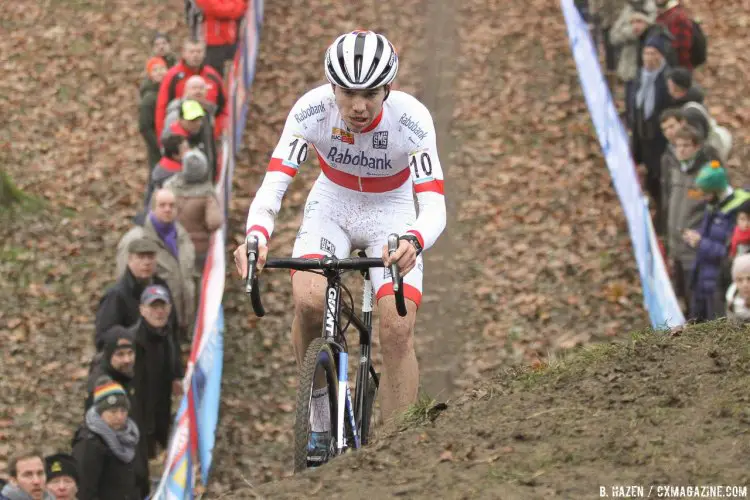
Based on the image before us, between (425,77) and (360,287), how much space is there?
5.62 meters

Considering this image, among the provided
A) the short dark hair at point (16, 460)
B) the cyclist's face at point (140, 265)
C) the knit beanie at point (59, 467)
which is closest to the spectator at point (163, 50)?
the cyclist's face at point (140, 265)

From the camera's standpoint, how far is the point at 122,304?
11.5m

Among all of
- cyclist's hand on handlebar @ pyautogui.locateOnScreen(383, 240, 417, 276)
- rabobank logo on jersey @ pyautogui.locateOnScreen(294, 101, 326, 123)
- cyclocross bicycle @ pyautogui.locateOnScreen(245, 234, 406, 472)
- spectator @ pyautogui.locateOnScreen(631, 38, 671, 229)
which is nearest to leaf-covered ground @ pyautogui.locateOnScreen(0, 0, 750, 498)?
spectator @ pyautogui.locateOnScreen(631, 38, 671, 229)

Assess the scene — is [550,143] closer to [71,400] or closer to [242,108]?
[242,108]

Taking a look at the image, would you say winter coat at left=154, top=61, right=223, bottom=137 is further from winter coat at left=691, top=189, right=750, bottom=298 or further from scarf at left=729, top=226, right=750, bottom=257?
scarf at left=729, top=226, right=750, bottom=257

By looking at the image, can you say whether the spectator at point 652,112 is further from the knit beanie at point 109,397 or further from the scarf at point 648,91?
the knit beanie at point 109,397

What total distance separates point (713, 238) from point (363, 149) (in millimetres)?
4799

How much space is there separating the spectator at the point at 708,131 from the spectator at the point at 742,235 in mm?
1574

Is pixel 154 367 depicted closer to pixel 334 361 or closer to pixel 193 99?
pixel 193 99

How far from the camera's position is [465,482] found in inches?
227

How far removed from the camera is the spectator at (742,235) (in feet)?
35.2

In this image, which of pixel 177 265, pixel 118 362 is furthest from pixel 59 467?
pixel 177 265

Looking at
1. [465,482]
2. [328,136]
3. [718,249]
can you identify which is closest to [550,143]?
[718,249]

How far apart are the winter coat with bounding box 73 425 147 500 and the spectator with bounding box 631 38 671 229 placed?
743 centimetres
